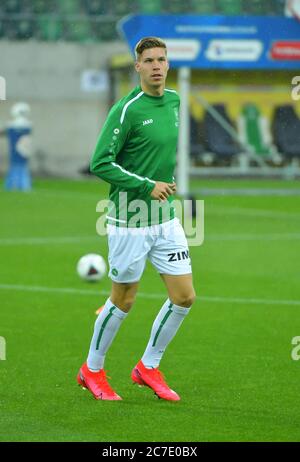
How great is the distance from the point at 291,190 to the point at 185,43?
7007mm

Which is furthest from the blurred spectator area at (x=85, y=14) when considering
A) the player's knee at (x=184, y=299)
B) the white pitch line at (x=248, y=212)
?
the player's knee at (x=184, y=299)

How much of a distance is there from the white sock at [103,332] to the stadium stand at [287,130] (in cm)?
2451

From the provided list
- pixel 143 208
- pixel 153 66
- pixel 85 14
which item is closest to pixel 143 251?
pixel 143 208

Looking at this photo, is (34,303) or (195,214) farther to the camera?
(195,214)

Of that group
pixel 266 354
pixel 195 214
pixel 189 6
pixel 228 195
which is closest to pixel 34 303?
pixel 266 354

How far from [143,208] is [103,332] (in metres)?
0.91

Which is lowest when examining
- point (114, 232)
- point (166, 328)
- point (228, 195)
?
point (228, 195)

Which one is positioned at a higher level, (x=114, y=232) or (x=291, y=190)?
(x=114, y=232)

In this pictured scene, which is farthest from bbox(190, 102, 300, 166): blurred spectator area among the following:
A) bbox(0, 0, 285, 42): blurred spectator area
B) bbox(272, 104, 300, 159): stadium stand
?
bbox(0, 0, 285, 42): blurred spectator area

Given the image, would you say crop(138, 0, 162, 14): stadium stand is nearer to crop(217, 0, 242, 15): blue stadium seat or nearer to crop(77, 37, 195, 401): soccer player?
crop(217, 0, 242, 15): blue stadium seat

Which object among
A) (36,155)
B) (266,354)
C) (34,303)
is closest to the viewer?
(266,354)

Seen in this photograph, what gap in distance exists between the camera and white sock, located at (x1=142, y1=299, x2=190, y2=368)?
8.18 metres

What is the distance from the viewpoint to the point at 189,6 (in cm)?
3534

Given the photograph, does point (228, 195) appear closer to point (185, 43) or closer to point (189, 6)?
point (185, 43)
